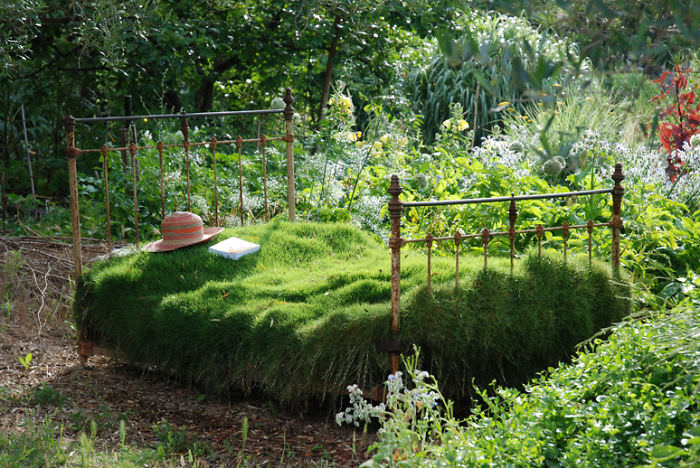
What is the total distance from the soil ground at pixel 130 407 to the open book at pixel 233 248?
86 cm

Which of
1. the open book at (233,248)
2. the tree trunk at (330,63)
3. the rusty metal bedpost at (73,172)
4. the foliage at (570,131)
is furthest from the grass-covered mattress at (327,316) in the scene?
the tree trunk at (330,63)

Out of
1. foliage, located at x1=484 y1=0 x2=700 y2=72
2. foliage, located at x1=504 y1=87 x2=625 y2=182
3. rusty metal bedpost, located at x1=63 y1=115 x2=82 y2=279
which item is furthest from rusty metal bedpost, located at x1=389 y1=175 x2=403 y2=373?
rusty metal bedpost, located at x1=63 y1=115 x2=82 y2=279

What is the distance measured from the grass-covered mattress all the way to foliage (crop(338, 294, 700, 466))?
70cm

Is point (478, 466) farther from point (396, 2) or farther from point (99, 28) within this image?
point (396, 2)

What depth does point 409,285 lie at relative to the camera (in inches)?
164

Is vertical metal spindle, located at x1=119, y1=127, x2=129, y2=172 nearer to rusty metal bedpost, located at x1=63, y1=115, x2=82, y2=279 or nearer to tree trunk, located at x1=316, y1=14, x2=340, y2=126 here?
rusty metal bedpost, located at x1=63, y1=115, x2=82, y2=279

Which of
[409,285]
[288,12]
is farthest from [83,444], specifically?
[288,12]

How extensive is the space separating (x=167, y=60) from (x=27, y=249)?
7.15 feet

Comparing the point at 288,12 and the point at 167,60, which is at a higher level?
the point at 288,12

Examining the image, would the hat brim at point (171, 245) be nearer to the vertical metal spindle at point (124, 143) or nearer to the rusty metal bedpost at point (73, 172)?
the rusty metal bedpost at point (73, 172)

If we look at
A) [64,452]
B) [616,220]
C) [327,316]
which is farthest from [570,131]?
[64,452]

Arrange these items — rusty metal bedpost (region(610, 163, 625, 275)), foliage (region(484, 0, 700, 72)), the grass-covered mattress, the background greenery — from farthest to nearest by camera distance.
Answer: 1. rusty metal bedpost (region(610, 163, 625, 275))
2. the grass-covered mattress
3. the background greenery
4. foliage (region(484, 0, 700, 72))

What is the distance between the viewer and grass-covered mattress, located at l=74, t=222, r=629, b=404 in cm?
387

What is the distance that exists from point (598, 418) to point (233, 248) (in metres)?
2.85
